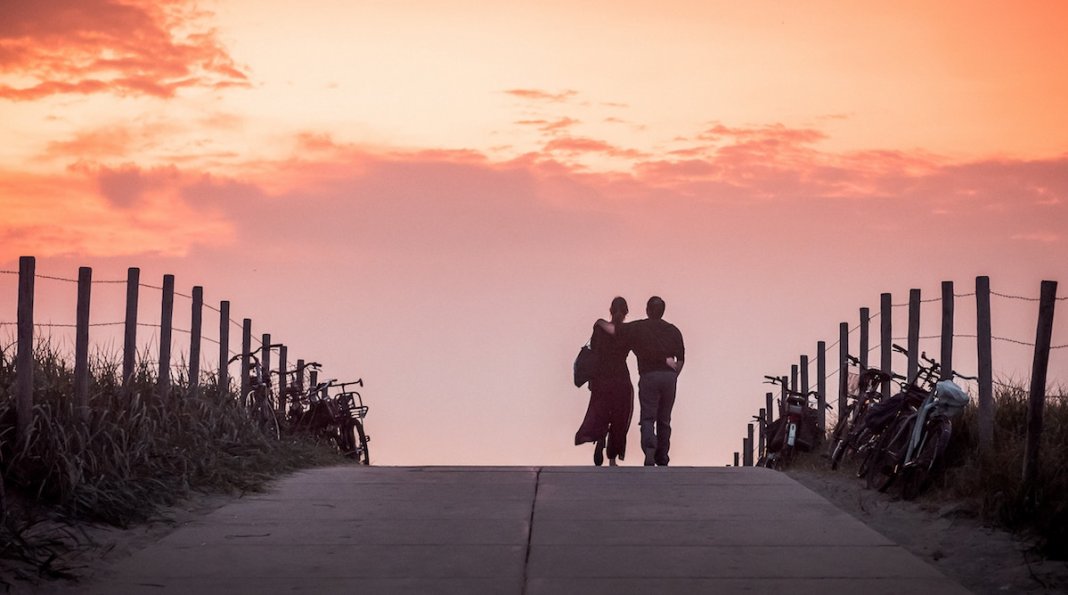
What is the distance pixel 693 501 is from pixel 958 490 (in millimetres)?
2058

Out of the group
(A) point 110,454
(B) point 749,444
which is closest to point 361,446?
(A) point 110,454

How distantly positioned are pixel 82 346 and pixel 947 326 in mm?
8173

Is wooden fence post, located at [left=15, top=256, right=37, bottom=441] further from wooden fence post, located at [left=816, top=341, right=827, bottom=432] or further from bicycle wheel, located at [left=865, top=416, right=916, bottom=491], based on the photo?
wooden fence post, located at [left=816, top=341, right=827, bottom=432]

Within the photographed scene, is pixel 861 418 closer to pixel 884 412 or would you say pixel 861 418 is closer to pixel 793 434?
pixel 884 412

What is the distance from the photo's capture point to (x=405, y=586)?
28.5 ft

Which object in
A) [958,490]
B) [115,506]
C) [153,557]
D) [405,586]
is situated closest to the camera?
[405,586]

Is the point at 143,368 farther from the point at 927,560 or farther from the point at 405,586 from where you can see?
the point at 927,560

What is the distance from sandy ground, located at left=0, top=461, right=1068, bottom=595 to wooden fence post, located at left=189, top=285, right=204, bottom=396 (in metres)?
3.92

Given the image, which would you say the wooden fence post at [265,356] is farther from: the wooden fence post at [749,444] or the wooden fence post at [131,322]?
the wooden fence post at [749,444]

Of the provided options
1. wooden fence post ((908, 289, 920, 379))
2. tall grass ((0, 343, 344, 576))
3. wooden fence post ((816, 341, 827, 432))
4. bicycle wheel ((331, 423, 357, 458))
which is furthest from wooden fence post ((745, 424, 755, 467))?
tall grass ((0, 343, 344, 576))

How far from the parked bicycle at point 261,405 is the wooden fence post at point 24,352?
200 inches

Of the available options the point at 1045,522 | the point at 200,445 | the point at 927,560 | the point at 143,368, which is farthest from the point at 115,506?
the point at 1045,522

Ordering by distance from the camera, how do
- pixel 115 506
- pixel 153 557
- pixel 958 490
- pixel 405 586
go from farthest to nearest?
pixel 958 490 → pixel 115 506 → pixel 153 557 → pixel 405 586

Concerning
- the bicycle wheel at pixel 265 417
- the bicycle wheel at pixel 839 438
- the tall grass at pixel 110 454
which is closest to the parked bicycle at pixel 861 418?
the bicycle wheel at pixel 839 438
